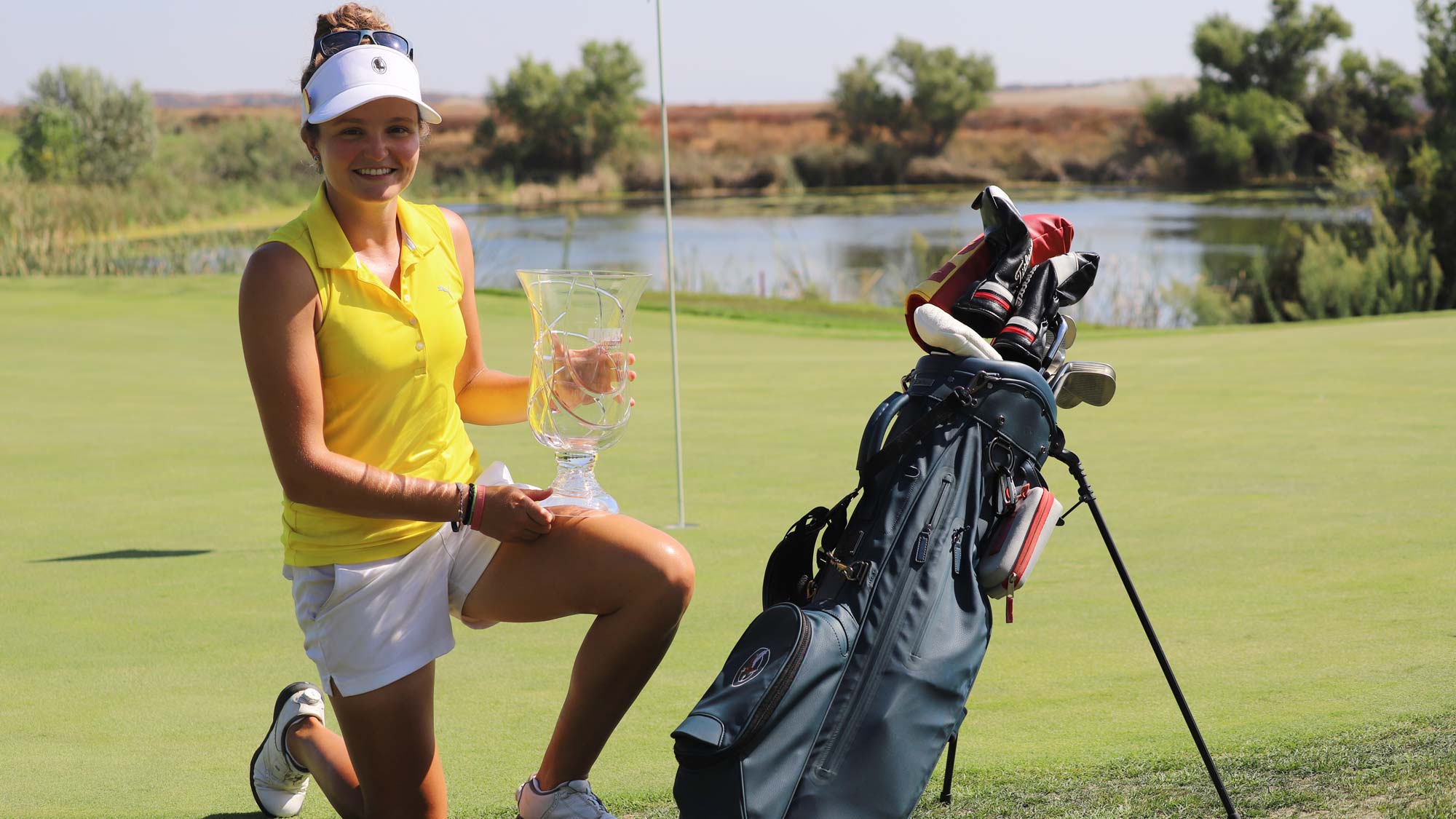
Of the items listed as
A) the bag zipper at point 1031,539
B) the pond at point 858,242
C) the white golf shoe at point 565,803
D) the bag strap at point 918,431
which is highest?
the bag strap at point 918,431

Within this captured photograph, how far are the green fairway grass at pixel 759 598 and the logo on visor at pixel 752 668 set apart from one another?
0.69 meters

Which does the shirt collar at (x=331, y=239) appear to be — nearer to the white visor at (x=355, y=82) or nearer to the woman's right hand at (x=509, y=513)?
the white visor at (x=355, y=82)

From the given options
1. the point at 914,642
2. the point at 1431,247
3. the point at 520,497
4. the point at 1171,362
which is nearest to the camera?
the point at 914,642

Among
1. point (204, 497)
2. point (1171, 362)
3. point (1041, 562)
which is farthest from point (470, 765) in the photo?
point (1171, 362)

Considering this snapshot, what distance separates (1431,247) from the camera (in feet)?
64.3

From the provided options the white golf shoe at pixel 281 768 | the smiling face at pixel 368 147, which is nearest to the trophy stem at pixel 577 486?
the smiling face at pixel 368 147

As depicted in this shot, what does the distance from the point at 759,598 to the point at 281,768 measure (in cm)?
170

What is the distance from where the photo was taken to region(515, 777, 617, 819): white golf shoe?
250cm

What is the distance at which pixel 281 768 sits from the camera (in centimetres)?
278

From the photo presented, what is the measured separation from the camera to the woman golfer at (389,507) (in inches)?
93.7

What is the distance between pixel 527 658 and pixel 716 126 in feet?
214

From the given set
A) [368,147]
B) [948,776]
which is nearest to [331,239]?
[368,147]

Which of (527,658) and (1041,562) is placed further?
(1041,562)

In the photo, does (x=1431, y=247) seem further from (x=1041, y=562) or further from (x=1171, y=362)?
(x=1041, y=562)
